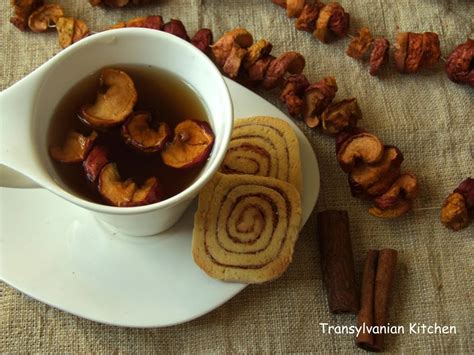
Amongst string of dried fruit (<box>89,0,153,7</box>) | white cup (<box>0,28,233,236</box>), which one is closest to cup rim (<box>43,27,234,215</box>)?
white cup (<box>0,28,233,236</box>)

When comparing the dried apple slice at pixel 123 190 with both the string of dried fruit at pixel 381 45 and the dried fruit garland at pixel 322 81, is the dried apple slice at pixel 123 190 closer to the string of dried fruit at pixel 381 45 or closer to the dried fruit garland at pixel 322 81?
the dried fruit garland at pixel 322 81

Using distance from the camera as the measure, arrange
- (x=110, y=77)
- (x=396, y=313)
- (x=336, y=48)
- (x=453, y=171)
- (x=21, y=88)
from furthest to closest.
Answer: (x=336, y=48)
(x=453, y=171)
(x=396, y=313)
(x=110, y=77)
(x=21, y=88)

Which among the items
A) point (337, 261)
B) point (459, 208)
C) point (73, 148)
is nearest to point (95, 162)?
point (73, 148)

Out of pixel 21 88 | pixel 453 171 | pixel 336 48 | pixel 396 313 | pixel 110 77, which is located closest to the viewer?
pixel 21 88

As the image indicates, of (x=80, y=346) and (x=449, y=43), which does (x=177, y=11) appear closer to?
(x=449, y=43)

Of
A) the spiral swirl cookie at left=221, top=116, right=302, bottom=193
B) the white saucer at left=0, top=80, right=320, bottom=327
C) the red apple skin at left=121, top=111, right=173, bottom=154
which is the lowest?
the white saucer at left=0, top=80, right=320, bottom=327

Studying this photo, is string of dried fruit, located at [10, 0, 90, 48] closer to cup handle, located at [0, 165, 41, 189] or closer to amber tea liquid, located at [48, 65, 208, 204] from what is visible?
amber tea liquid, located at [48, 65, 208, 204]

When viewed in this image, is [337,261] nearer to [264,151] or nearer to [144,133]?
[264,151]

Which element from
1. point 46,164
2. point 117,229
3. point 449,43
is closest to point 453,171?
point 449,43

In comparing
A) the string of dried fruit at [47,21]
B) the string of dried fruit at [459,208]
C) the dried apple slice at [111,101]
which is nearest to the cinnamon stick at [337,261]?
the string of dried fruit at [459,208]
